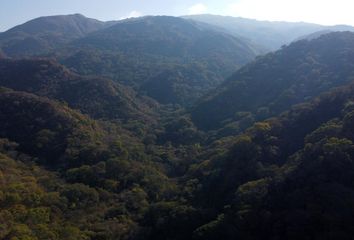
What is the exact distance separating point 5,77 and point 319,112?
190 ft

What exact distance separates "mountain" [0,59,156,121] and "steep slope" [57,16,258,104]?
62.4 feet

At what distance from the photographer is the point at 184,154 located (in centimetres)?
5822

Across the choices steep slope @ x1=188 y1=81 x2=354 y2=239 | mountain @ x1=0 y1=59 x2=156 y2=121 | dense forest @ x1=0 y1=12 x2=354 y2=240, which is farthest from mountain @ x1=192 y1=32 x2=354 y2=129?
steep slope @ x1=188 y1=81 x2=354 y2=239

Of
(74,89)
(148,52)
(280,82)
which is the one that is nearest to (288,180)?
(280,82)

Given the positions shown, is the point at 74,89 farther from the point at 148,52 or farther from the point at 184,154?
the point at 148,52

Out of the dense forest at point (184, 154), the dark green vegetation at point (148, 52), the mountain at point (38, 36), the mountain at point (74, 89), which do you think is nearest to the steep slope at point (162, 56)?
the dark green vegetation at point (148, 52)

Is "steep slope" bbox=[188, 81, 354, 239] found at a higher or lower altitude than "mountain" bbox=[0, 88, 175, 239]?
higher

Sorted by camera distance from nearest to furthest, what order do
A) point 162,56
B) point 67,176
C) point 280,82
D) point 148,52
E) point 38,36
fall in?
point 67,176 < point 280,82 < point 162,56 < point 148,52 < point 38,36

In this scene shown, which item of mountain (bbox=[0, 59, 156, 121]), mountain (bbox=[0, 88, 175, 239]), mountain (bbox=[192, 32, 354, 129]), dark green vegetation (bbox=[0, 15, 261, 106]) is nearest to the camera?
mountain (bbox=[0, 88, 175, 239])

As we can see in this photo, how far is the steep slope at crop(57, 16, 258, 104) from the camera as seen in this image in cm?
10612

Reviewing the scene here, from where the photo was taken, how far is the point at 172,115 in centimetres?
8119

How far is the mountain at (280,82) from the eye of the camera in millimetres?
66181

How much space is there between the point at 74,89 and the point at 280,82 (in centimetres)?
3495

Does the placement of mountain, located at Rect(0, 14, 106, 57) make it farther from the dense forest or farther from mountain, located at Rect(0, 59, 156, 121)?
the dense forest
